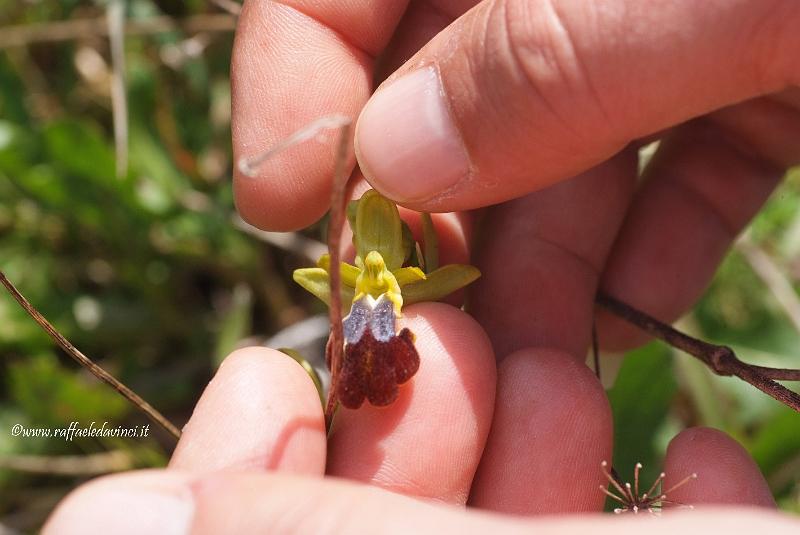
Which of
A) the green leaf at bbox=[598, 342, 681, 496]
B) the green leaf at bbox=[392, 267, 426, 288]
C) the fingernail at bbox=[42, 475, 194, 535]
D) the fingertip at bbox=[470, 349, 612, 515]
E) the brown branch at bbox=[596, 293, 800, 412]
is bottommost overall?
the green leaf at bbox=[598, 342, 681, 496]

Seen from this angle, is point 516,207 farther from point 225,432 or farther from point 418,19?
Answer: point 225,432


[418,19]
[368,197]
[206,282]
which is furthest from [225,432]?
[206,282]

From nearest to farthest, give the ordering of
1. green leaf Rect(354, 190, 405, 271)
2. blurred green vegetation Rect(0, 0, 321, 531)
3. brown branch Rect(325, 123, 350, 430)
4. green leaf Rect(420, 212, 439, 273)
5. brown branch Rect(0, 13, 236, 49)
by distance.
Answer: brown branch Rect(325, 123, 350, 430) < green leaf Rect(354, 190, 405, 271) < green leaf Rect(420, 212, 439, 273) < blurred green vegetation Rect(0, 0, 321, 531) < brown branch Rect(0, 13, 236, 49)

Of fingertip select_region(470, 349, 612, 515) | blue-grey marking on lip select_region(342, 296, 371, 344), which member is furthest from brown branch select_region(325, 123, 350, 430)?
fingertip select_region(470, 349, 612, 515)

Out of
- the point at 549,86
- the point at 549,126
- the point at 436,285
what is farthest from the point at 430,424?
the point at 549,86

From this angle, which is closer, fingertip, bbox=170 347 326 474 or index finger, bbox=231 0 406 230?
fingertip, bbox=170 347 326 474

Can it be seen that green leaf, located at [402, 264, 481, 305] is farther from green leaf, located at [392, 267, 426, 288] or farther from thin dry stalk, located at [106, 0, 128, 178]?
thin dry stalk, located at [106, 0, 128, 178]

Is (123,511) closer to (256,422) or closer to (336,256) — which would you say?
(256,422)
